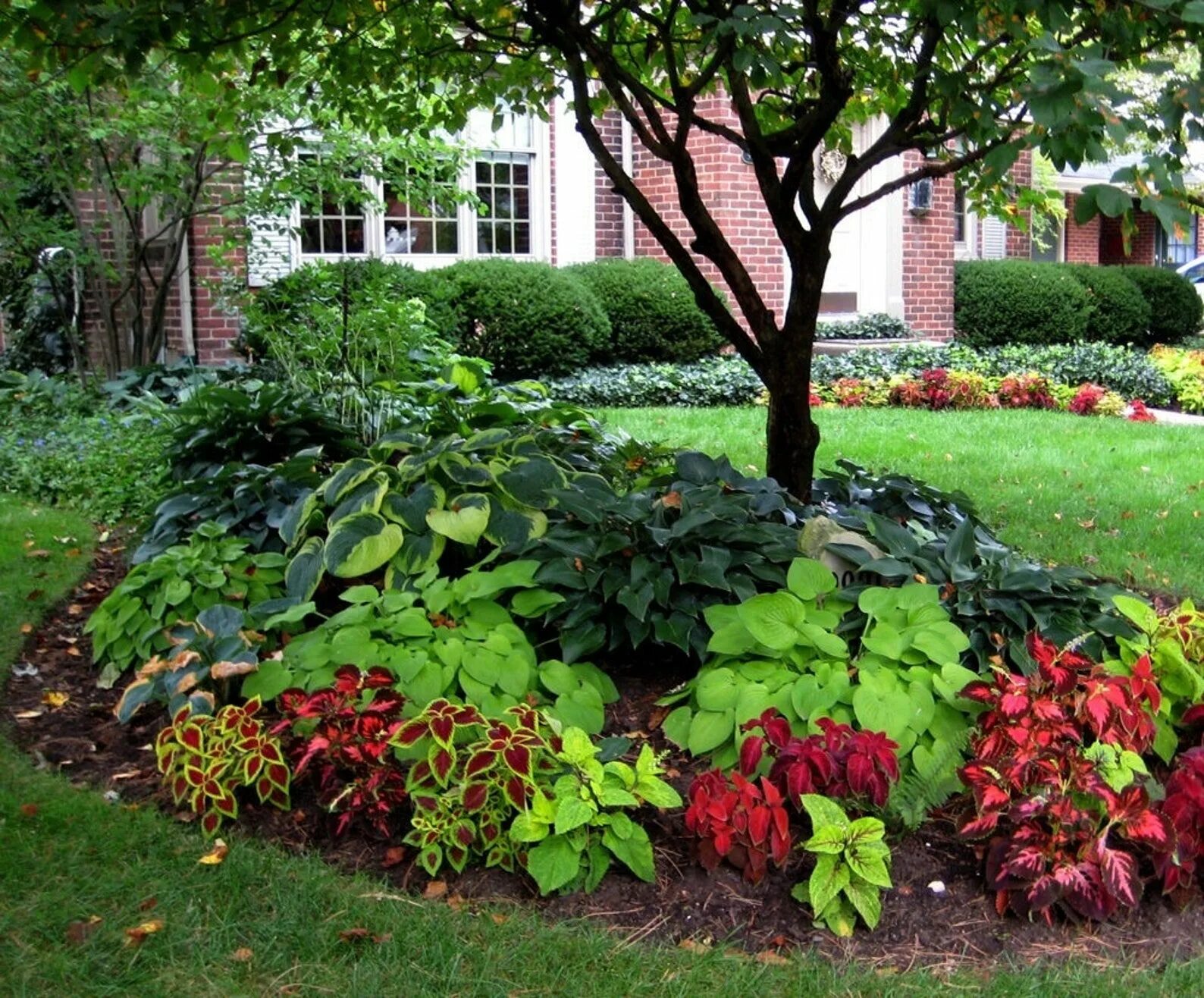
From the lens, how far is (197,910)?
2.88 m

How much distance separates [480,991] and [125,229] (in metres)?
9.31

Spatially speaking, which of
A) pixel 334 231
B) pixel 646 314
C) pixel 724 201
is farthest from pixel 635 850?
pixel 724 201

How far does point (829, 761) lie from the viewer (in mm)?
3133

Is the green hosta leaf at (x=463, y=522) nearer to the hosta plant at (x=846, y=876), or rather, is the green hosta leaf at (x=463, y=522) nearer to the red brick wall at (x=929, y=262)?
the hosta plant at (x=846, y=876)

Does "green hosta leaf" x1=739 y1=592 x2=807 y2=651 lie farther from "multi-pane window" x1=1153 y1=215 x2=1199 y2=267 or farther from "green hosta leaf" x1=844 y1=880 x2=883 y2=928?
"multi-pane window" x1=1153 y1=215 x2=1199 y2=267

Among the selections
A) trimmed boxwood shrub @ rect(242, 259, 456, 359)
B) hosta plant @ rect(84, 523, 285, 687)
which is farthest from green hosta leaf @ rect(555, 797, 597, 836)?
trimmed boxwood shrub @ rect(242, 259, 456, 359)

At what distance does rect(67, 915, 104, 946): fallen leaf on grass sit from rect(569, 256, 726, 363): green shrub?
1023 cm

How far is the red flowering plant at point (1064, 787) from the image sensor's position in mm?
2908

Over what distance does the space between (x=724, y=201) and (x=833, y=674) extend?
10.7 m

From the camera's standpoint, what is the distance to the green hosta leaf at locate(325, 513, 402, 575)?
164 inches

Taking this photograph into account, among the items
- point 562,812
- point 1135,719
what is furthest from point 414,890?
point 1135,719

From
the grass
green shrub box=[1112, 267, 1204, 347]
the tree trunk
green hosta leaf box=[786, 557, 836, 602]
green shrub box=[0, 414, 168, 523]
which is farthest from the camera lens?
green shrub box=[1112, 267, 1204, 347]

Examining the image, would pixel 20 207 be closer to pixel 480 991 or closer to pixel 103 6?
pixel 103 6

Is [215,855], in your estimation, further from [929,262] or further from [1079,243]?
[1079,243]
